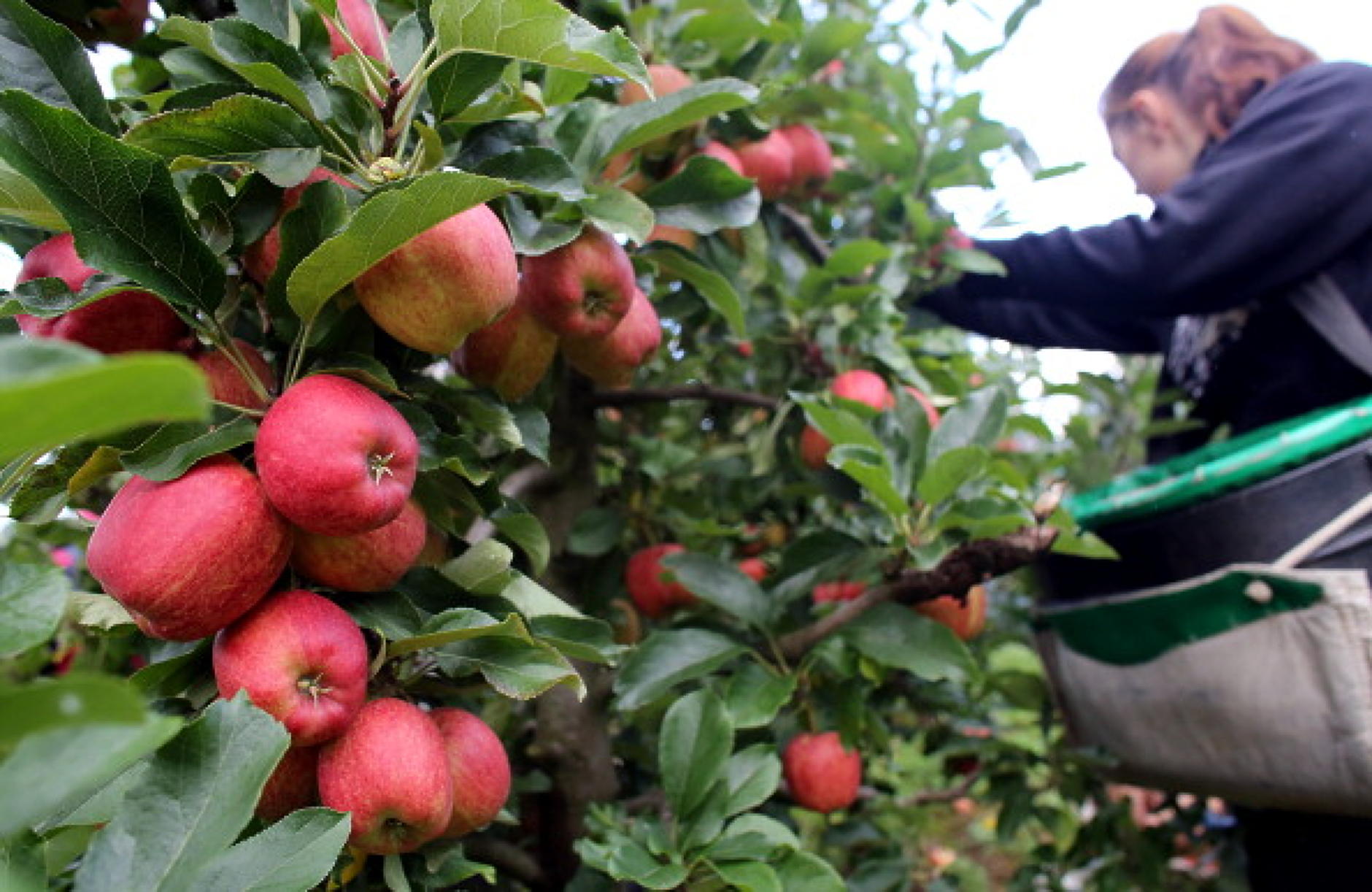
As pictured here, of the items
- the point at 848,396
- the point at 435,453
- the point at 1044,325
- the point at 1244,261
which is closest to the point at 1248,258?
the point at 1244,261

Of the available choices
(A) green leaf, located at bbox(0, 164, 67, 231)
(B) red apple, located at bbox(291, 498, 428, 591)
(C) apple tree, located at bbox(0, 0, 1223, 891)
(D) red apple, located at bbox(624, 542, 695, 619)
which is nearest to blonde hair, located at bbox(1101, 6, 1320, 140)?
(C) apple tree, located at bbox(0, 0, 1223, 891)

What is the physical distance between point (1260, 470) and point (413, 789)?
89 centimetres

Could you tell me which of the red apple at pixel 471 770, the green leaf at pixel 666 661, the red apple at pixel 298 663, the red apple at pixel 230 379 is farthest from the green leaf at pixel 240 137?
the green leaf at pixel 666 661

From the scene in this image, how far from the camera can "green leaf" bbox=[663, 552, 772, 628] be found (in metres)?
0.94

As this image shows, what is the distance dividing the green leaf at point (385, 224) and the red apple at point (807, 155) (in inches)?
28.6

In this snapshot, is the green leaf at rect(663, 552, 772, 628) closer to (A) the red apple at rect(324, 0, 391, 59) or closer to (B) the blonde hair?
(A) the red apple at rect(324, 0, 391, 59)

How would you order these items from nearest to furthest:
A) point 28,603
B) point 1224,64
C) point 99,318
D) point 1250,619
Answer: point 28,603 < point 99,318 < point 1250,619 < point 1224,64

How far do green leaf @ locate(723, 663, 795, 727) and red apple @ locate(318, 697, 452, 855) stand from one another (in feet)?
1.14

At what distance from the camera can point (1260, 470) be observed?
102 centimetres

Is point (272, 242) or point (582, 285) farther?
Answer: point (582, 285)

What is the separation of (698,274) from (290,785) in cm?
50

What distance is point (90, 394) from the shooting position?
0.19 meters

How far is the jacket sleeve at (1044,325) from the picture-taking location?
1.36 meters

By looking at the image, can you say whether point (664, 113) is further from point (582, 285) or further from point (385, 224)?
point (385, 224)
